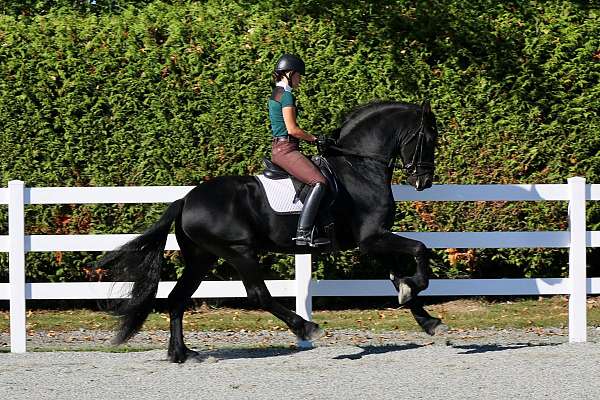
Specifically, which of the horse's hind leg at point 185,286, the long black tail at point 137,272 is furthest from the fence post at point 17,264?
the horse's hind leg at point 185,286

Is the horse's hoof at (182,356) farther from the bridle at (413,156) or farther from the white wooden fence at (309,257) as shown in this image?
the bridle at (413,156)

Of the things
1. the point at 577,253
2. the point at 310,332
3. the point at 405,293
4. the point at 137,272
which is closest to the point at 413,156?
the point at 405,293

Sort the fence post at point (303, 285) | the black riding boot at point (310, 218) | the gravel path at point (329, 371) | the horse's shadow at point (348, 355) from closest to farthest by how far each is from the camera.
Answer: the gravel path at point (329, 371) < the black riding boot at point (310, 218) < the horse's shadow at point (348, 355) < the fence post at point (303, 285)

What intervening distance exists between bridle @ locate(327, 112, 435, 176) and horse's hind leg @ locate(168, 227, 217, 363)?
4.84 ft

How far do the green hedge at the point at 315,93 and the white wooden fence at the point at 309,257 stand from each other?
195 cm

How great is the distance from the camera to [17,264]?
33.1ft

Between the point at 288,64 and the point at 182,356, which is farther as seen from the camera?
the point at 288,64

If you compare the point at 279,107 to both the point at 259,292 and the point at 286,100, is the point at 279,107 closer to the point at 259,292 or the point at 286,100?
the point at 286,100

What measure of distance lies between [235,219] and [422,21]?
172 inches

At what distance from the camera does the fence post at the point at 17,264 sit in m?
10.1

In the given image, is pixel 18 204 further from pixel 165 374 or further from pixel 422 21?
pixel 422 21

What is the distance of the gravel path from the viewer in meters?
7.79

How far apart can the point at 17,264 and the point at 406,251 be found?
3595mm

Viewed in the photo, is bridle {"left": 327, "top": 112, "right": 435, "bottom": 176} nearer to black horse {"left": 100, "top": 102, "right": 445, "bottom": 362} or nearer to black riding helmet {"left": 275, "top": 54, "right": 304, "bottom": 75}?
black horse {"left": 100, "top": 102, "right": 445, "bottom": 362}
